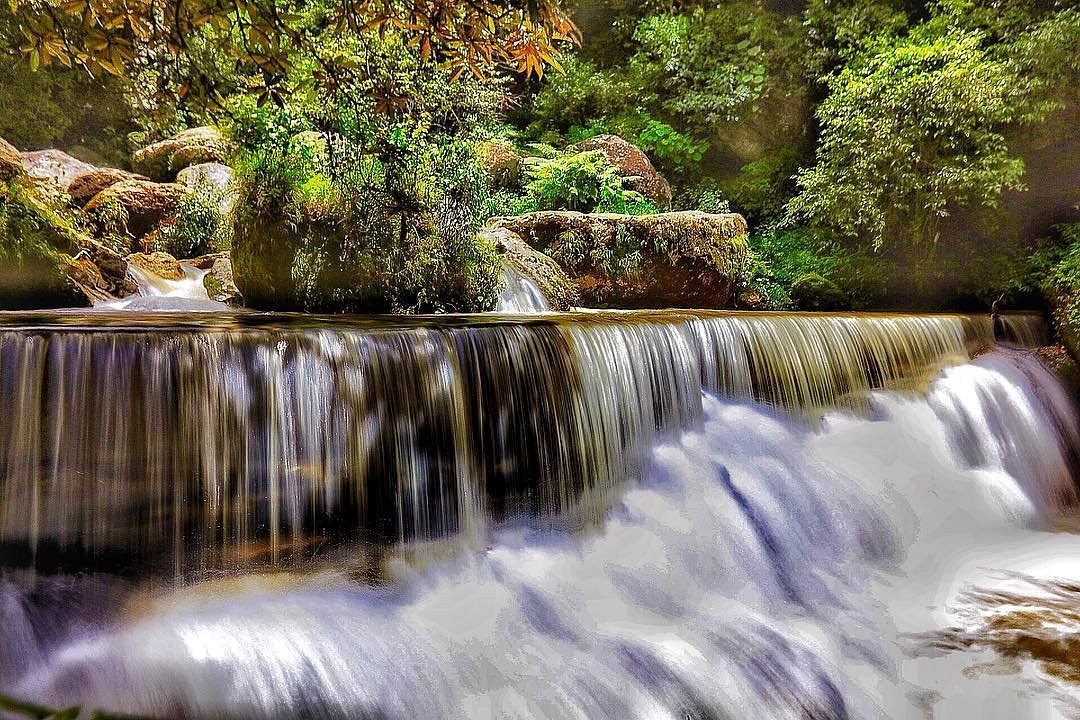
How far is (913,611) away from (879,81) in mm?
8042

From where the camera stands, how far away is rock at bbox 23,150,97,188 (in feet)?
34.3

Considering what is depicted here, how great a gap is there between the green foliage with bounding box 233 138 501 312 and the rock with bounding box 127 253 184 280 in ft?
8.49

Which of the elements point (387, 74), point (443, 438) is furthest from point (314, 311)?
point (443, 438)

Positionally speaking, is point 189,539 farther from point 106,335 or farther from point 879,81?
point 879,81

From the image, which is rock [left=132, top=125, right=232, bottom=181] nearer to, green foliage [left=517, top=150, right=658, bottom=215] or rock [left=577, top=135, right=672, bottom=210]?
green foliage [left=517, top=150, right=658, bottom=215]

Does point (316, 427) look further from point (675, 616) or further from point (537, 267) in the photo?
point (537, 267)

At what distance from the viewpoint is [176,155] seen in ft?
38.9

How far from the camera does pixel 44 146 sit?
41.6ft

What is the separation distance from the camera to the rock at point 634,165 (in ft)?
40.7

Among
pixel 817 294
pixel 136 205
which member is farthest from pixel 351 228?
pixel 817 294

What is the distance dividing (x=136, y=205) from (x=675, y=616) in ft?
30.7

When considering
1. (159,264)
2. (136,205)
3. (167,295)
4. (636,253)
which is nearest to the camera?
(167,295)

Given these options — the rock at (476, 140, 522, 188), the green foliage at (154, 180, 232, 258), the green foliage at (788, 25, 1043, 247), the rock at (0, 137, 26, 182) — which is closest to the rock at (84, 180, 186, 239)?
the green foliage at (154, 180, 232, 258)

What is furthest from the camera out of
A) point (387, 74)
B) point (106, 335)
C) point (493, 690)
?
point (387, 74)
